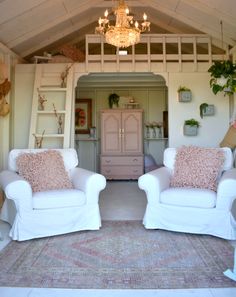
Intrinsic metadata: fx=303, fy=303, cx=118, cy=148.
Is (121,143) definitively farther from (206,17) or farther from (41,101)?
(206,17)

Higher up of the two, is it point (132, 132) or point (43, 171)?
point (132, 132)

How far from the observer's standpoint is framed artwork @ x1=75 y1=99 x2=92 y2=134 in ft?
24.7

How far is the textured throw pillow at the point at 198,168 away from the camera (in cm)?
331

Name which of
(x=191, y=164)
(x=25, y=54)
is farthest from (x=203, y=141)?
(x=25, y=54)

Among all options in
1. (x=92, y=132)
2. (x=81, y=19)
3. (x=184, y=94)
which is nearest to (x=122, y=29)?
(x=184, y=94)

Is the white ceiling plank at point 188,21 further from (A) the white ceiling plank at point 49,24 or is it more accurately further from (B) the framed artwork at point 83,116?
(B) the framed artwork at point 83,116

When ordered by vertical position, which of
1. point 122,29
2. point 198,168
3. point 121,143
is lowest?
point 198,168

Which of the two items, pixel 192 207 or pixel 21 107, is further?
pixel 21 107

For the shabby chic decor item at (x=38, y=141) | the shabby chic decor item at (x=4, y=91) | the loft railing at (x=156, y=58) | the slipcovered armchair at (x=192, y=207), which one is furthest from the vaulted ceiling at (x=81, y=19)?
the slipcovered armchair at (x=192, y=207)

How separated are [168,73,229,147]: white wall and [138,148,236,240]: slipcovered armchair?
2047 mm

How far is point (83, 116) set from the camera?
754cm

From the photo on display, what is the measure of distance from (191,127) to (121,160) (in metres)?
2.22

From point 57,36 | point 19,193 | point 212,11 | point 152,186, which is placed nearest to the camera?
point 19,193

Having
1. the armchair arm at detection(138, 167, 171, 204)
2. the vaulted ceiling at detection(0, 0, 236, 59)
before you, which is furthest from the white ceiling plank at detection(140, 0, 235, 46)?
the armchair arm at detection(138, 167, 171, 204)
